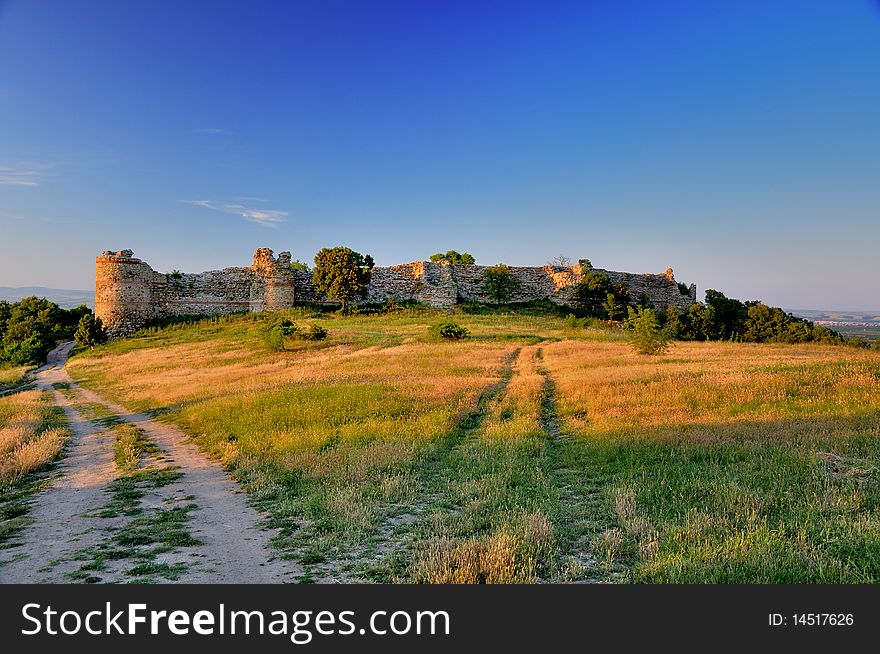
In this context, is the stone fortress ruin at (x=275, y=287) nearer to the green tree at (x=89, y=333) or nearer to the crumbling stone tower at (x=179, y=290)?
the crumbling stone tower at (x=179, y=290)

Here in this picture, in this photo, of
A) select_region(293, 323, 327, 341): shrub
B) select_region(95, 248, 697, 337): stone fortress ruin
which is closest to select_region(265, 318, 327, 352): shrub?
select_region(293, 323, 327, 341): shrub

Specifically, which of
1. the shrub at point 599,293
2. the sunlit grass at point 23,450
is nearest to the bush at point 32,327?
the sunlit grass at point 23,450

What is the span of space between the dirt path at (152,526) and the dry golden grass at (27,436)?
19.7 inches

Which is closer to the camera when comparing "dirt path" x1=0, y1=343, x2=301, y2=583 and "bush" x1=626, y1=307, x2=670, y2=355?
"dirt path" x1=0, y1=343, x2=301, y2=583

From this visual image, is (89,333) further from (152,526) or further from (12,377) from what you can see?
(152,526)

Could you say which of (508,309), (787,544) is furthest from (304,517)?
(508,309)

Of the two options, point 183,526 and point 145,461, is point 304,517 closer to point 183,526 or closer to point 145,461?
point 183,526

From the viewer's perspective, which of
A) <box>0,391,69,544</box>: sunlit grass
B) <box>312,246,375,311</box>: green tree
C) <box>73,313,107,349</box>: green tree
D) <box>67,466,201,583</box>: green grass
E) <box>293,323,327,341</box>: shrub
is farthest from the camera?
<box>312,246,375,311</box>: green tree

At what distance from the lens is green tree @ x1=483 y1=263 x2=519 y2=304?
51719mm

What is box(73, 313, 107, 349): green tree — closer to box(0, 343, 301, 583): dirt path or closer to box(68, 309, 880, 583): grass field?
box(68, 309, 880, 583): grass field

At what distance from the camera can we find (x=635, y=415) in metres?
11.5

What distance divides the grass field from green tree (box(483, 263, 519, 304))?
104 feet

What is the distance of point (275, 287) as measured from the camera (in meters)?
48.5

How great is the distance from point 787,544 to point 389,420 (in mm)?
8428
